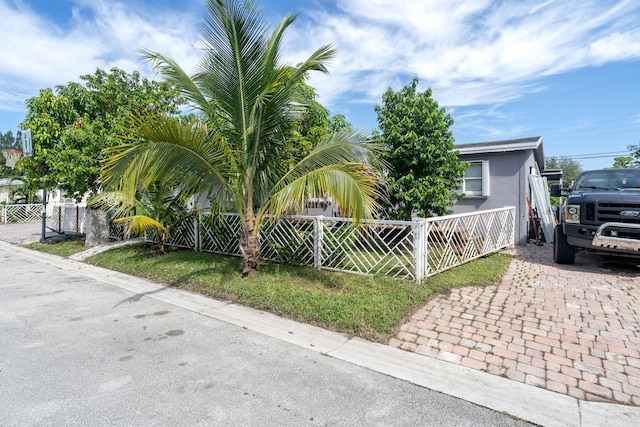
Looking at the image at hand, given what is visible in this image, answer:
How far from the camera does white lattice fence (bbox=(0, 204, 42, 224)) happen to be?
766 inches

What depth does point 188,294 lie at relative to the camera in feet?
17.8

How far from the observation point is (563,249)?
6.80m

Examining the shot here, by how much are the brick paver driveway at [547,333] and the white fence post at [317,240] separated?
2.45m

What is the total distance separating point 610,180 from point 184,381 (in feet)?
29.2

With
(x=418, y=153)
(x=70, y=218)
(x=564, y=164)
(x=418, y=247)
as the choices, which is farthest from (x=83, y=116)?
(x=564, y=164)

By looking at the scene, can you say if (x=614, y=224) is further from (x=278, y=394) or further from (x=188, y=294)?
(x=188, y=294)

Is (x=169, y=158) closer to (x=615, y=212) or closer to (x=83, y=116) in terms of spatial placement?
A: (x=615, y=212)

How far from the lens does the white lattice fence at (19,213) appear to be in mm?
19469

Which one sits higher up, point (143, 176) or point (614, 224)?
point (143, 176)

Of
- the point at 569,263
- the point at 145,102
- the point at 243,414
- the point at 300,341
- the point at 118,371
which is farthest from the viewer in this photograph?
the point at 145,102

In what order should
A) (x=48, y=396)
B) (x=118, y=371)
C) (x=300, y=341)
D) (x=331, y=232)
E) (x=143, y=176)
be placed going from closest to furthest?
(x=48, y=396), (x=118, y=371), (x=300, y=341), (x=143, y=176), (x=331, y=232)

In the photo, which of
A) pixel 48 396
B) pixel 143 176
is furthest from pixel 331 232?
pixel 48 396

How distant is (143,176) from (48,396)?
285 cm

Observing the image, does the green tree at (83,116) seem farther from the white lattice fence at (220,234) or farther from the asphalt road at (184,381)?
the asphalt road at (184,381)
